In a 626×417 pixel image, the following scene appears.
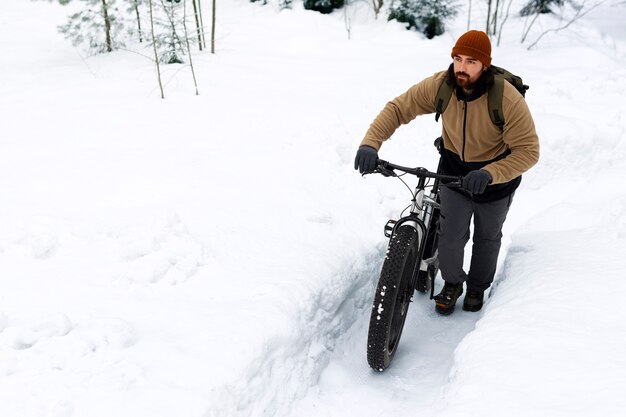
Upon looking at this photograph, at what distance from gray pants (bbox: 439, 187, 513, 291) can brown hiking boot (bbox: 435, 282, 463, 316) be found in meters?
0.06

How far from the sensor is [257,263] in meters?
3.74

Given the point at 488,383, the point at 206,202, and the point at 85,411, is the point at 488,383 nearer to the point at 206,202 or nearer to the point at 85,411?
the point at 85,411

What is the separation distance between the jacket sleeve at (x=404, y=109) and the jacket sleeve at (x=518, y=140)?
1.69 ft

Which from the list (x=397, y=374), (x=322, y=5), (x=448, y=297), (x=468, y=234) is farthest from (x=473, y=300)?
(x=322, y=5)

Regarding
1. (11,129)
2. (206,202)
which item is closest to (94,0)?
(11,129)

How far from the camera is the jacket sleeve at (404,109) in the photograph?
10.5 ft

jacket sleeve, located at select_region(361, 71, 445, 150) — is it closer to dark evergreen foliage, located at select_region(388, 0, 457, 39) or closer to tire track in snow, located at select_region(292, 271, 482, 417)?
tire track in snow, located at select_region(292, 271, 482, 417)

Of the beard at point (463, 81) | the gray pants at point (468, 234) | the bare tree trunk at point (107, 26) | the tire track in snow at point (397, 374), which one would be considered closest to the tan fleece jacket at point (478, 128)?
the beard at point (463, 81)

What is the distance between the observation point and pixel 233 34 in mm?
11781

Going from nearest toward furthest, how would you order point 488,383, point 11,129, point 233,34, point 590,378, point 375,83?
point 590,378
point 488,383
point 11,129
point 375,83
point 233,34

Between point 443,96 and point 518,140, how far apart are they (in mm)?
529

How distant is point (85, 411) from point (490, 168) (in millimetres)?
2472

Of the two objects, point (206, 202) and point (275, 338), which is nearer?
point (275, 338)

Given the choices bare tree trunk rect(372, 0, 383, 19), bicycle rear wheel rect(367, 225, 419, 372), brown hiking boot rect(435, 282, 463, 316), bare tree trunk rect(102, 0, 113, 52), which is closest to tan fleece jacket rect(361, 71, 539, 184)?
bicycle rear wheel rect(367, 225, 419, 372)
